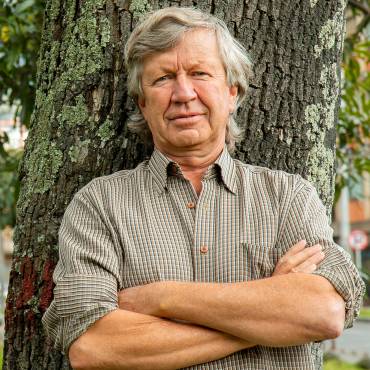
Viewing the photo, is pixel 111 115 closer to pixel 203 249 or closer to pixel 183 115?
pixel 183 115

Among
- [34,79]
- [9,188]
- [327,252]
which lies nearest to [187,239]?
[327,252]

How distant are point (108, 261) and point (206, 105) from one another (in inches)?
26.3

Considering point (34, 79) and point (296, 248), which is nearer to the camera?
point (296, 248)

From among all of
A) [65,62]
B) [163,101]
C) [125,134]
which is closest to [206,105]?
[163,101]

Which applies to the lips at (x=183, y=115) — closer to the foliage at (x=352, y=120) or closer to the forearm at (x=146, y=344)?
the forearm at (x=146, y=344)

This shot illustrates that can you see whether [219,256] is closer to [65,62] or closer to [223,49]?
[223,49]

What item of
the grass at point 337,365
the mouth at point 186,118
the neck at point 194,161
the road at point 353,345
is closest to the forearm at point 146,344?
the neck at point 194,161

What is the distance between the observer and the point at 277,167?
3541 millimetres

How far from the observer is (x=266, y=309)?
2764 millimetres

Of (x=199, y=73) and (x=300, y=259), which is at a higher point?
(x=199, y=73)

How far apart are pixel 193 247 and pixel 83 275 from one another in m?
0.38

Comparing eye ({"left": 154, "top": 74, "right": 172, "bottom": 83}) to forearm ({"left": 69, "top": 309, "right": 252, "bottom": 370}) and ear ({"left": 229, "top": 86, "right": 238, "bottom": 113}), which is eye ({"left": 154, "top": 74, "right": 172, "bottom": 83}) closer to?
ear ({"left": 229, "top": 86, "right": 238, "bottom": 113})

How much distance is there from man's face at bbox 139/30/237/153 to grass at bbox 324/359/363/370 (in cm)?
868

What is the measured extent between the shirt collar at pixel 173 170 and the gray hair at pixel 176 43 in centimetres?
23
